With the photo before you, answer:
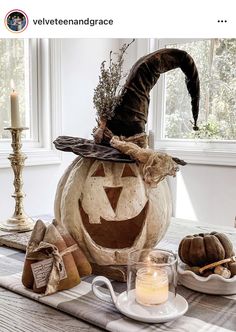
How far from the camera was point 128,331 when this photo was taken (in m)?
0.56

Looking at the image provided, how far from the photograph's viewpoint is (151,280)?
62 cm

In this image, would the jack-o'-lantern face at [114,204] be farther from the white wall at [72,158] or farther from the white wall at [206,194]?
the white wall at [206,194]

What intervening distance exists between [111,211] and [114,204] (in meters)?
0.02

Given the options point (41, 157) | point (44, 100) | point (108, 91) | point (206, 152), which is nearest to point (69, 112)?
point (44, 100)

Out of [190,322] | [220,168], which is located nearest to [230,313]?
[190,322]

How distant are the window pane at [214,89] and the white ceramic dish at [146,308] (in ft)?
6.12

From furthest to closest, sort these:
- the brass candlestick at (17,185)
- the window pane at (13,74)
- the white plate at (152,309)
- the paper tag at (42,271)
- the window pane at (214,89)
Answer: the window pane at (214,89) → the window pane at (13,74) → the brass candlestick at (17,185) → the paper tag at (42,271) → the white plate at (152,309)

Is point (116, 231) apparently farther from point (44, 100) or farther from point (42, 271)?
point (44, 100)

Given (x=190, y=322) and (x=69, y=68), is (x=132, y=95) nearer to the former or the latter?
(x=190, y=322)

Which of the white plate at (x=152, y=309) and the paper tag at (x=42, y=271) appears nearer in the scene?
the white plate at (x=152, y=309)

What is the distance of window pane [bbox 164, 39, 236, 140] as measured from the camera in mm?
2332

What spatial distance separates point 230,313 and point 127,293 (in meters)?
0.18
